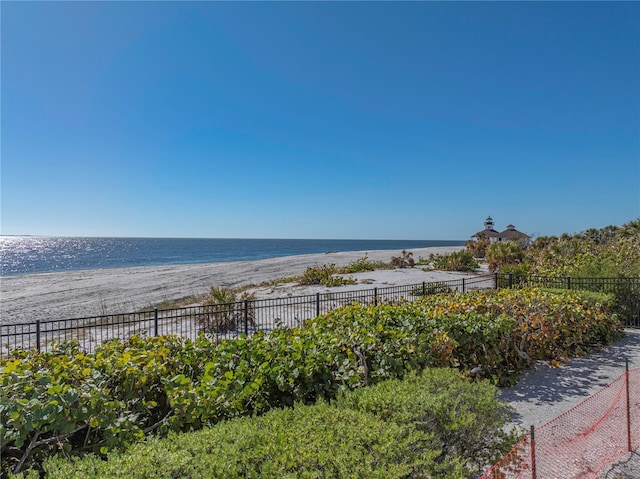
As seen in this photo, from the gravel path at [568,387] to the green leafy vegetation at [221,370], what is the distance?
1.26ft

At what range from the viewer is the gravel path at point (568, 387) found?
12.8 feet

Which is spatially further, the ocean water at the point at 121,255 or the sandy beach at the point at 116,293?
the ocean water at the point at 121,255

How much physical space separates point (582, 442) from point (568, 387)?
236cm

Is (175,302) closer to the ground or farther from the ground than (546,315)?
Result: closer to the ground

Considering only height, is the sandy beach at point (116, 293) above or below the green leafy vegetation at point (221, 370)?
below

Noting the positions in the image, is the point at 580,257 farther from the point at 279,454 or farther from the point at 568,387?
the point at 279,454

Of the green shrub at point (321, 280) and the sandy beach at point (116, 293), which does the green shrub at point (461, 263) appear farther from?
the green shrub at point (321, 280)

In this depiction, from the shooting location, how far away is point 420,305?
7082 millimetres

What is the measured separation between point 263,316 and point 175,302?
6.41 m

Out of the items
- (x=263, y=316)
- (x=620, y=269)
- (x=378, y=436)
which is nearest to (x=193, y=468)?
(x=378, y=436)

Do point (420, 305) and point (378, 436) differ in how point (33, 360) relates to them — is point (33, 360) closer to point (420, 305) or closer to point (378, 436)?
point (378, 436)

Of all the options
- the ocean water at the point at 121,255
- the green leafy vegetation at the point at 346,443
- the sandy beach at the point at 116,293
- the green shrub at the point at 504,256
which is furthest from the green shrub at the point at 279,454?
the ocean water at the point at 121,255

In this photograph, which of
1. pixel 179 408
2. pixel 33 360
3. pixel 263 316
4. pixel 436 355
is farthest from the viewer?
pixel 263 316

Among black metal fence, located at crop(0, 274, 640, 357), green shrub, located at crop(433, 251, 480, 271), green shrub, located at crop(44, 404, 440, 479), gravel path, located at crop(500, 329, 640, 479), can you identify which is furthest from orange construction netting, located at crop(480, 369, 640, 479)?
green shrub, located at crop(433, 251, 480, 271)
